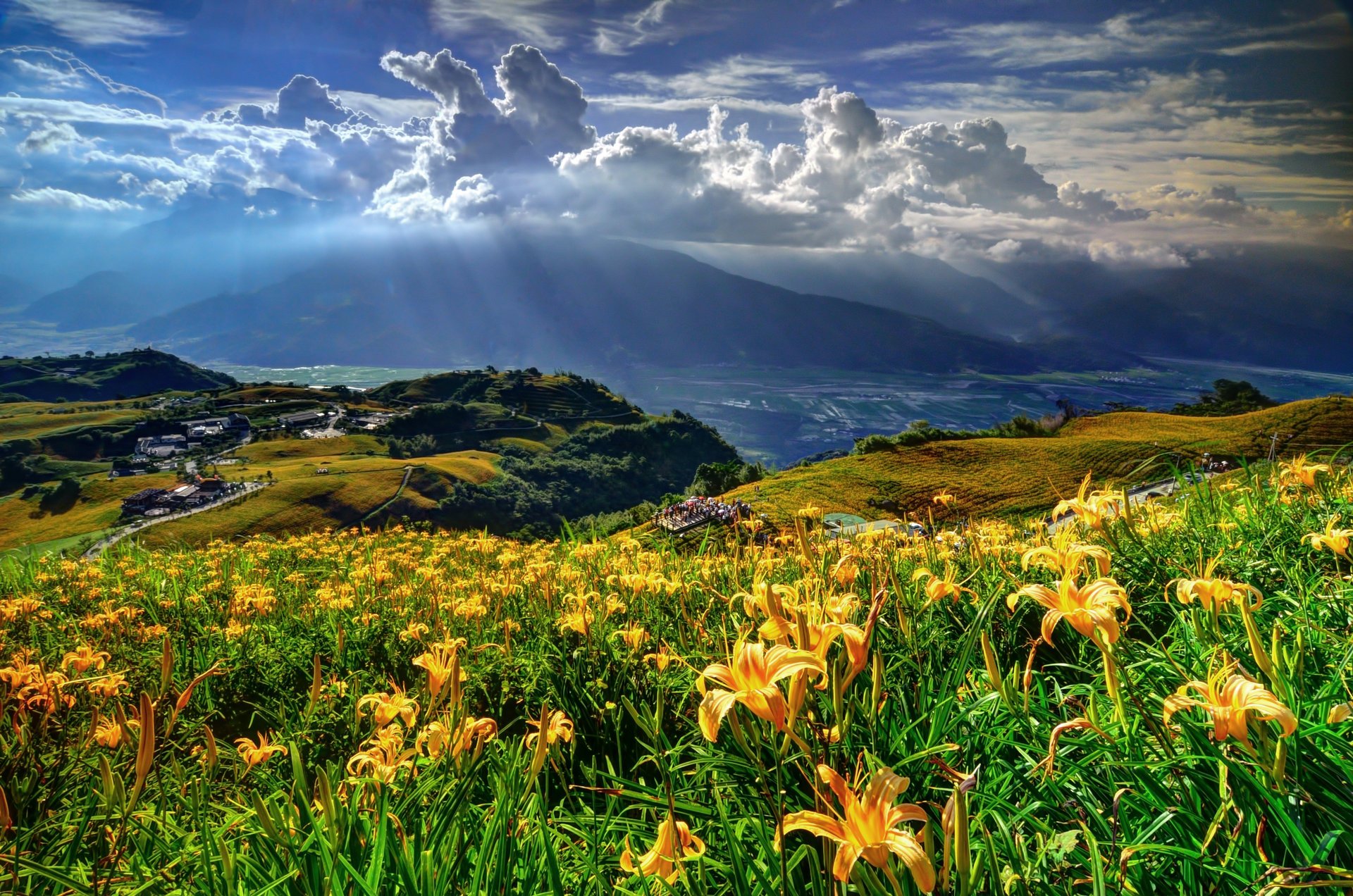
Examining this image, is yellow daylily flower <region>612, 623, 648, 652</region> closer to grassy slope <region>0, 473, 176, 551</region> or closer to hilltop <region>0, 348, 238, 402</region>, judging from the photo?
grassy slope <region>0, 473, 176, 551</region>

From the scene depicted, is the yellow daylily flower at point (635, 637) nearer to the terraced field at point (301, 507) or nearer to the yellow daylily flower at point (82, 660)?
the yellow daylily flower at point (82, 660)

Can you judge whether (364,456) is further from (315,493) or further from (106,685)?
(106,685)

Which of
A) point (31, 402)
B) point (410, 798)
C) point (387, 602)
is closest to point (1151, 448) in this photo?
point (387, 602)

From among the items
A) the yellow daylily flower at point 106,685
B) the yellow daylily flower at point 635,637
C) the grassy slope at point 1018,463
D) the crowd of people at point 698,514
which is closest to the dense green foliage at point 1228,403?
the grassy slope at point 1018,463

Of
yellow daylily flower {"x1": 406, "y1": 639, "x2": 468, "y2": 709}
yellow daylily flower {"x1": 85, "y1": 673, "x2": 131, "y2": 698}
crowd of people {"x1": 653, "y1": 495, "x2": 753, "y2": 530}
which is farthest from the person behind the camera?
crowd of people {"x1": 653, "y1": 495, "x2": 753, "y2": 530}

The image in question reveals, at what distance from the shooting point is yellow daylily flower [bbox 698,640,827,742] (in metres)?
1.04

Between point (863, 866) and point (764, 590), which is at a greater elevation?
point (764, 590)

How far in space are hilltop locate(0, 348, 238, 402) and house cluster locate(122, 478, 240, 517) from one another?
11296 centimetres

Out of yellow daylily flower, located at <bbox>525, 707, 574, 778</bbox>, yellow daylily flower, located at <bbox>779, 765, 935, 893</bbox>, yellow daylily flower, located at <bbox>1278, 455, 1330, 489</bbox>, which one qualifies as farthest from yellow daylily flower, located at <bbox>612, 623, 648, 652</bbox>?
yellow daylily flower, located at <bbox>1278, 455, 1330, 489</bbox>

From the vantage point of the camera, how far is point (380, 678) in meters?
3.17

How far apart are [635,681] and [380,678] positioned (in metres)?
1.29

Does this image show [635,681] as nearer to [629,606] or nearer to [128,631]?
[629,606]

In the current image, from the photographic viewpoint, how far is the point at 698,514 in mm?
9125

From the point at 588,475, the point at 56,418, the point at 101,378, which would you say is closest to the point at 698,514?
the point at 588,475
